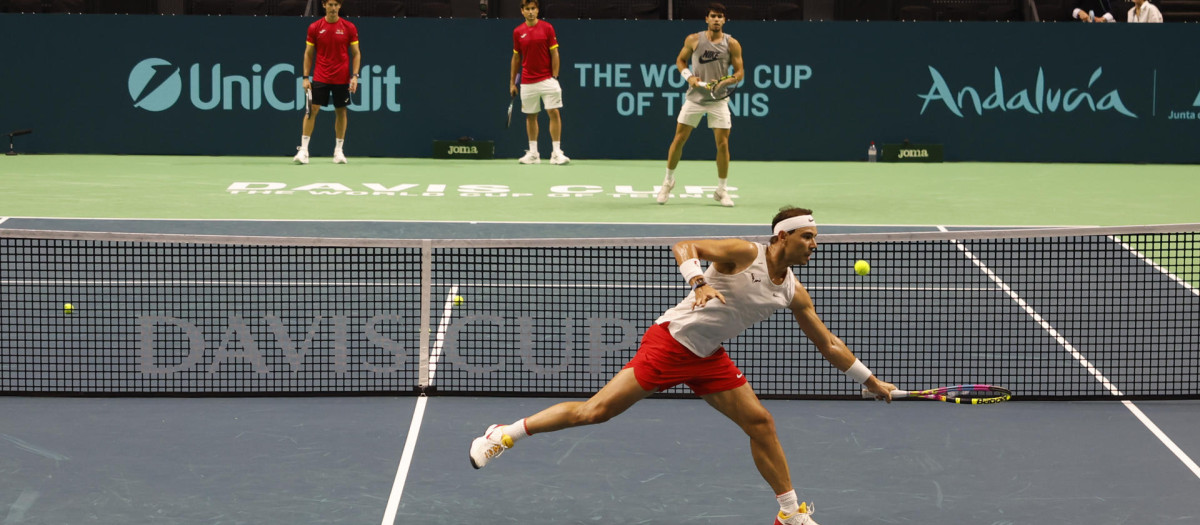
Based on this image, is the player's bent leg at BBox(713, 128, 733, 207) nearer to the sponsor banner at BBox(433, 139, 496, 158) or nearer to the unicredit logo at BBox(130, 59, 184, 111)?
the sponsor banner at BBox(433, 139, 496, 158)

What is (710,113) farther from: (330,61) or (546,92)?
(330,61)

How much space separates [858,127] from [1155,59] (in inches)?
152

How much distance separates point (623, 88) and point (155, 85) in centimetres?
599

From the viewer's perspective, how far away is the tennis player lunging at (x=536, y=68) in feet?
57.4

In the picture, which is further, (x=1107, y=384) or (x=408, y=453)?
(x=1107, y=384)

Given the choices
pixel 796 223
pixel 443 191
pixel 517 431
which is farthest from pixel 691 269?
pixel 443 191

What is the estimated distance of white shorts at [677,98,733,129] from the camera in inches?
525

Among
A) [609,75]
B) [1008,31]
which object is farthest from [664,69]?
[1008,31]

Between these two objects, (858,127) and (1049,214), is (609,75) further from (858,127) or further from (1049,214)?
(1049,214)

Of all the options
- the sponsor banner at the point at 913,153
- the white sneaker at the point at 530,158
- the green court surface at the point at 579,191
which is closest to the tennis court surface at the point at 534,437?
the green court surface at the point at 579,191

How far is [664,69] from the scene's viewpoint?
19094mm

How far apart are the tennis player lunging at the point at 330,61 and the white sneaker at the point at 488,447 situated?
11817 millimetres

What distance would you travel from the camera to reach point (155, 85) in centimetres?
1912

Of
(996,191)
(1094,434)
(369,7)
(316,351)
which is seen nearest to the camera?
(1094,434)
